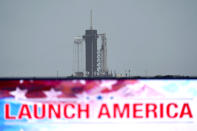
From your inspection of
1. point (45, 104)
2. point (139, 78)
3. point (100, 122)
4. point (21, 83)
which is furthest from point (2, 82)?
point (139, 78)

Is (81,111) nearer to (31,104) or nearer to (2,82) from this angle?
(31,104)

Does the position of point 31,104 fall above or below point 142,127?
above

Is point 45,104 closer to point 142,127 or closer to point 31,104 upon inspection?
point 31,104

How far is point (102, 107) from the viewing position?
387 centimetres

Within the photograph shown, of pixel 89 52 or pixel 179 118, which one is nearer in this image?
pixel 179 118

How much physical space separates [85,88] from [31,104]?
0.64 metres

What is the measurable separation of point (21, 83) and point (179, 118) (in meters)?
1.82

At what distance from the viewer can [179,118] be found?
153 inches

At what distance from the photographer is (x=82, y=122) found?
3861mm

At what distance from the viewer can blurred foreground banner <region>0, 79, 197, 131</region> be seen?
381 cm

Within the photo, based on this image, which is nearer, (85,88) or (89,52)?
(85,88)

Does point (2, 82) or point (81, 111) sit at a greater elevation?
point (2, 82)

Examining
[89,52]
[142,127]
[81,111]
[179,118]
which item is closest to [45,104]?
[81,111]

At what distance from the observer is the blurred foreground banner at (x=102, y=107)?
3.81 m
